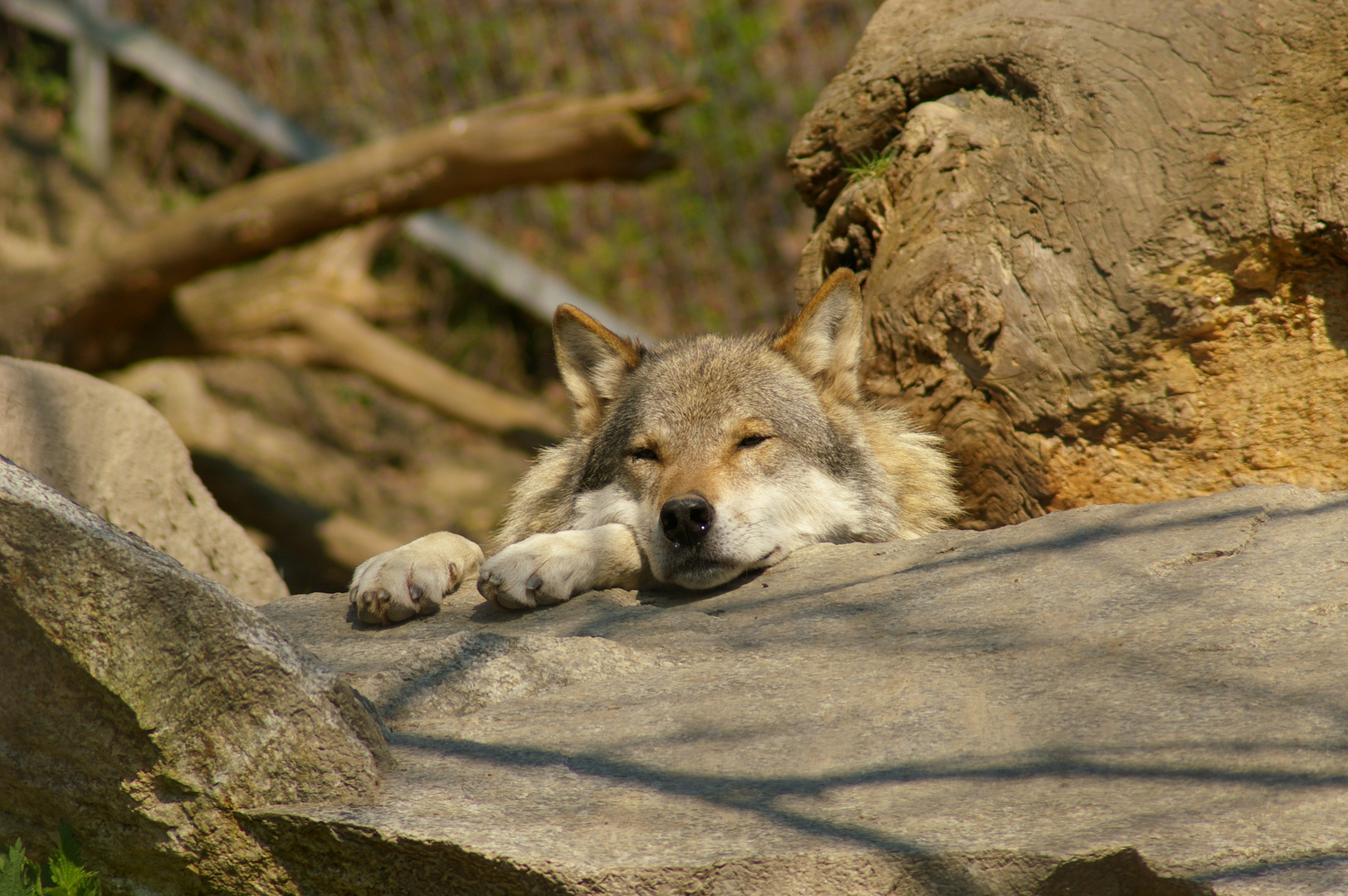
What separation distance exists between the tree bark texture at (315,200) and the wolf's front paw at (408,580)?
4741 mm

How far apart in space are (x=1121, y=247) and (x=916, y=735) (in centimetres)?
260

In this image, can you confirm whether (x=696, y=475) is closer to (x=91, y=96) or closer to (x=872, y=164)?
(x=872, y=164)

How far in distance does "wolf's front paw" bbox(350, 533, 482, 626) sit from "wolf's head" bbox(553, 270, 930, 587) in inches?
25.2

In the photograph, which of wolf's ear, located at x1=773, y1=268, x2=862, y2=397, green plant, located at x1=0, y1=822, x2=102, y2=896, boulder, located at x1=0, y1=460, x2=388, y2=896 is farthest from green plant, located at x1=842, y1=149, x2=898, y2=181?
green plant, located at x1=0, y1=822, x2=102, y2=896

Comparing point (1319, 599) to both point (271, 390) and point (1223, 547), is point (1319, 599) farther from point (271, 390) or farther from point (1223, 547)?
point (271, 390)

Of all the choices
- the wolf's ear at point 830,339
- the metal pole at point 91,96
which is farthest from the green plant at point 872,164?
the metal pole at point 91,96

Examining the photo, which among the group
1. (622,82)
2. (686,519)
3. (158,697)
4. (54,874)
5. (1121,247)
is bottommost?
(54,874)

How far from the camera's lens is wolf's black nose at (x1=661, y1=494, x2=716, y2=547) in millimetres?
3951

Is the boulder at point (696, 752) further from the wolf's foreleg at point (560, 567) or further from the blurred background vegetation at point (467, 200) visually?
the blurred background vegetation at point (467, 200)

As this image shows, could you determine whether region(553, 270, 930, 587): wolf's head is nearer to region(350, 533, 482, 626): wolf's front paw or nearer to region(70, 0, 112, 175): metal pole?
region(350, 533, 482, 626): wolf's front paw

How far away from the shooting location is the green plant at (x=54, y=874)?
2.36m

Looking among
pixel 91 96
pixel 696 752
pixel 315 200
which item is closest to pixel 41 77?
pixel 91 96

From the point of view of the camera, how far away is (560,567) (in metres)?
3.97

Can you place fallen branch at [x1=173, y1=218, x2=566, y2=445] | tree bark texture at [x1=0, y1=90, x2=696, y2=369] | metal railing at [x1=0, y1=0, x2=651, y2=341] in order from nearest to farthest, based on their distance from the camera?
tree bark texture at [x1=0, y1=90, x2=696, y2=369], fallen branch at [x1=173, y1=218, x2=566, y2=445], metal railing at [x1=0, y1=0, x2=651, y2=341]
